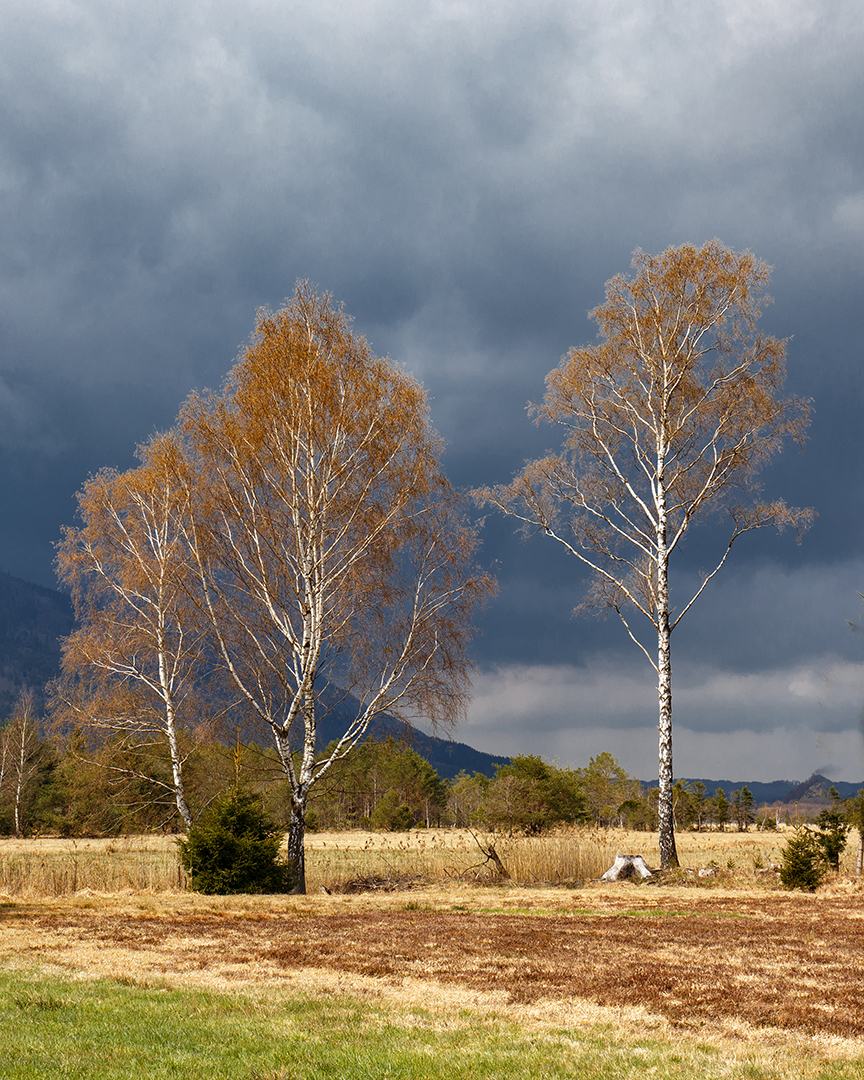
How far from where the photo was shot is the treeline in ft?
74.7

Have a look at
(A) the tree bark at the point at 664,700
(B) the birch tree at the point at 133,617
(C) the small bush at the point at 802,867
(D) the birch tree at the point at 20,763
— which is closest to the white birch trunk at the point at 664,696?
(A) the tree bark at the point at 664,700

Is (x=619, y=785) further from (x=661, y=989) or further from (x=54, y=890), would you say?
(x=661, y=989)

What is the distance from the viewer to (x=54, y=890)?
17.4 metres

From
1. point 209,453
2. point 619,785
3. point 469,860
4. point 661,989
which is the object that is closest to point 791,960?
point 661,989

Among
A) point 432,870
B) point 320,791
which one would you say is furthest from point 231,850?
point 432,870

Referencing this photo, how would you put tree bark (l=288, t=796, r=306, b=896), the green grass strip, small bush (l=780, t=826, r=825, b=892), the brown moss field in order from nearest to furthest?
the green grass strip → the brown moss field → small bush (l=780, t=826, r=825, b=892) → tree bark (l=288, t=796, r=306, b=896)

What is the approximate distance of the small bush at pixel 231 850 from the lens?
16.9m

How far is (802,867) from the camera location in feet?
57.7

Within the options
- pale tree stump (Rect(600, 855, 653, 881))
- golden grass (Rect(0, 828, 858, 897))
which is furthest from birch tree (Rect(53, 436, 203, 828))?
pale tree stump (Rect(600, 855, 653, 881))

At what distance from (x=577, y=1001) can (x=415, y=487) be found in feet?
47.8

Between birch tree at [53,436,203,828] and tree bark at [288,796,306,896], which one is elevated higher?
birch tree at [53,436,203,828]

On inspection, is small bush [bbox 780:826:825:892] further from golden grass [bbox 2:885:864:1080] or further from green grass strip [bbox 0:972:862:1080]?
green grass strip [bbox 0:972:862:1080]

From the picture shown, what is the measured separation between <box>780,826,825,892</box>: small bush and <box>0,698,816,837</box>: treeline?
7.25 m

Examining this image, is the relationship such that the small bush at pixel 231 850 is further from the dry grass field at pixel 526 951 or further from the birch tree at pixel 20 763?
the birch tree at pixel 20 763
